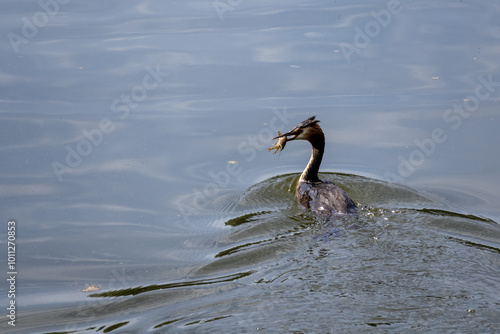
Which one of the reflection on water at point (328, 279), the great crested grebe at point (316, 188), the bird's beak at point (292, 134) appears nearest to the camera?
the reflection on water at point (328, 279)

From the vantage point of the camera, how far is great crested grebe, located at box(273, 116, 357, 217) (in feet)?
29.8

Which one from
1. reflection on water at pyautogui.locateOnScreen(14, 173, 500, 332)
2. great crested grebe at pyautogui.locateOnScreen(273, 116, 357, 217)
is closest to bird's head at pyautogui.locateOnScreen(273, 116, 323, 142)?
great crested grebe at pyautogui.locateOnScreen(273, 116, 357, 217)

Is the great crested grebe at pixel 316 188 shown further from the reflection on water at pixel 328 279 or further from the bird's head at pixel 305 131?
the reflection on water at pixel 328 279

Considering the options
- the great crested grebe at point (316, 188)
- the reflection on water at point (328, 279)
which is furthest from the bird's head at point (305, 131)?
the reflection on water at point (328, 279)

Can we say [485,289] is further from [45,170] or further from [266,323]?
[45,170]

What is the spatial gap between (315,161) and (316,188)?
23.8 inches

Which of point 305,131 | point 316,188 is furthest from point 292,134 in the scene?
point 316,188

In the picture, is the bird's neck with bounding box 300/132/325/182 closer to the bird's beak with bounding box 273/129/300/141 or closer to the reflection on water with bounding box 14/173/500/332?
the bird's beak with bounding box 273/129/300/141

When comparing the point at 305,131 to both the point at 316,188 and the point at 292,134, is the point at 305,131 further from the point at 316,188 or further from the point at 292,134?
the point at 316,188

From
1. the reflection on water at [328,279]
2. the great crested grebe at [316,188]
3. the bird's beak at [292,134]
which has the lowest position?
the reflection on water at [328,279]

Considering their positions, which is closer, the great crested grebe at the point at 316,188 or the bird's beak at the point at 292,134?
the great crested grebe at the point at 316,188

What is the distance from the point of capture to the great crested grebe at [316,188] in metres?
9.07

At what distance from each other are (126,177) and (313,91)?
439 centimetres

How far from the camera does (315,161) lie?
10039mm
